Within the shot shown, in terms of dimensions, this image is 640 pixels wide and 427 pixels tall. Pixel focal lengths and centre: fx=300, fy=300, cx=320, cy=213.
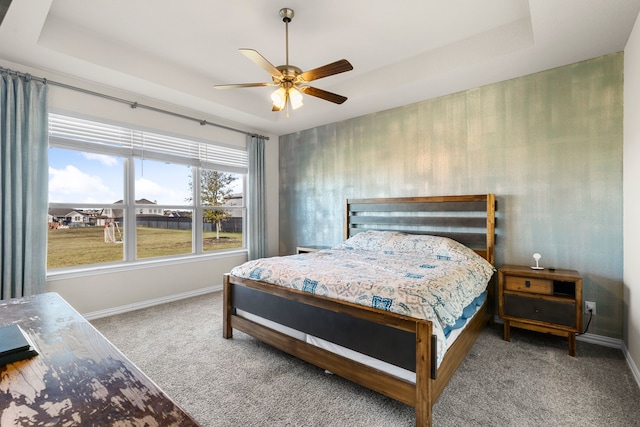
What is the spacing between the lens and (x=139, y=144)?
3779 mm

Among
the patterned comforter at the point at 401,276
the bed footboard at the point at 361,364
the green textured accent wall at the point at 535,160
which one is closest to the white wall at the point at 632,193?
the green textured accent wall at the point at 535,160

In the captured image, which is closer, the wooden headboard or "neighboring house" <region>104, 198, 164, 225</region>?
the wooden headboard

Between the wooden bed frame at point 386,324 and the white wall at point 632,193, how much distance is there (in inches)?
38.9

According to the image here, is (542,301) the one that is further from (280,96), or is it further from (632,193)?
(280,96)

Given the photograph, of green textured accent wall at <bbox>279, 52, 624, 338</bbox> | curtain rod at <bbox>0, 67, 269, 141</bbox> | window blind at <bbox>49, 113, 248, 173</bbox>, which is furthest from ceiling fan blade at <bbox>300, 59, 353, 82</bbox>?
window blind at <bbox>49, 113, 248, 173</bbox>

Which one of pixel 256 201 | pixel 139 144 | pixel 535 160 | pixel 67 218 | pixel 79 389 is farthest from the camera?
pixel 256 201

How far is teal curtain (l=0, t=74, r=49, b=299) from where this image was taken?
2756 mm

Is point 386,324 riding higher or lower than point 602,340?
higher

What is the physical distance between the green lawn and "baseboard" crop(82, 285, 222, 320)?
569 millimetres

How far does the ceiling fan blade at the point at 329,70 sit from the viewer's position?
2170 mm

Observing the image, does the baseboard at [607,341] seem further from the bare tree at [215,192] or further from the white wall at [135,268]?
the bare tree at [215,192]

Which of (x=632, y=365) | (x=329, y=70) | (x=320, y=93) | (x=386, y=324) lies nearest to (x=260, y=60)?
(x=329, y=70)

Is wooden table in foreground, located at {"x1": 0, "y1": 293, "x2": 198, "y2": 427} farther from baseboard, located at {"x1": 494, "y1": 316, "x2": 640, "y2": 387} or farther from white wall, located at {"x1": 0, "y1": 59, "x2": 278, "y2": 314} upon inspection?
baseboard, located at {"x1": 494, "y1": 316, "x2": 640, "y2": 387}

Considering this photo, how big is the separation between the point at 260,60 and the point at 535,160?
280cm
